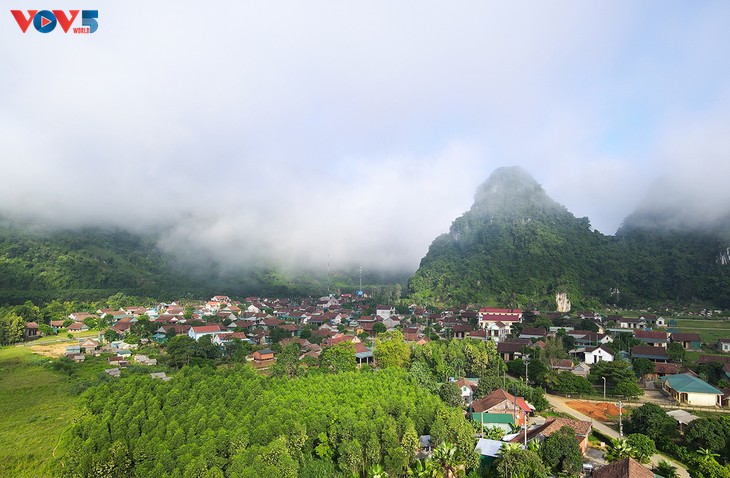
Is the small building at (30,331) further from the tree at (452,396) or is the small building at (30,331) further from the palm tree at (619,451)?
the palm tree at (619,451)

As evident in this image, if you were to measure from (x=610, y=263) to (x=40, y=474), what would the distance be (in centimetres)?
9255

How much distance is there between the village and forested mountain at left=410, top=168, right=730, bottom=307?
11.6 m

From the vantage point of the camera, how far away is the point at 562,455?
57.8 ft

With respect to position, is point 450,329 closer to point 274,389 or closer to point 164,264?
point 274,389

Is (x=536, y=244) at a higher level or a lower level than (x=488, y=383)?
higher

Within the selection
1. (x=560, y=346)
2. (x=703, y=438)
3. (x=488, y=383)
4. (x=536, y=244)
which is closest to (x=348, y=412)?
(x=488, y=383)

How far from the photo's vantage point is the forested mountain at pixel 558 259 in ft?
251

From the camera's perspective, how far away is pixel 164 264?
4808 inches

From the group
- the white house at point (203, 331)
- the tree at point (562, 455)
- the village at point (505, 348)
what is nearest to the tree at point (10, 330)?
the village at point (505, 348)

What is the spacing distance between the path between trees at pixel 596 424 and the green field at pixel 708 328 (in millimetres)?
28262

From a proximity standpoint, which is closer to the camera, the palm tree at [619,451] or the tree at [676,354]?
the palm tree at [619,451]

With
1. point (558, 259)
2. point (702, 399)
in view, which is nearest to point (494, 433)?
point (702, 399)

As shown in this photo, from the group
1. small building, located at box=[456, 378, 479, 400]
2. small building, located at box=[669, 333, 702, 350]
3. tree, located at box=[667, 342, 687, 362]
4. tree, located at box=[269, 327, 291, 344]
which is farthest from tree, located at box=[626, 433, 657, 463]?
tree, located at box=[269, 327, 291, 344]

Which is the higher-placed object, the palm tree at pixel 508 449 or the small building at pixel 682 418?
the palm tree at pixel 508 449
